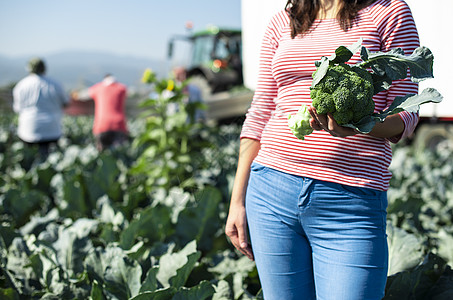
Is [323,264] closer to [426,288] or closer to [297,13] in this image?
[297,13]

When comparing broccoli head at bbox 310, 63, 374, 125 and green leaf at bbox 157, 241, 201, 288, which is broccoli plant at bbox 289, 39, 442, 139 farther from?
green leaf at bbox 157, 241, 201, 288

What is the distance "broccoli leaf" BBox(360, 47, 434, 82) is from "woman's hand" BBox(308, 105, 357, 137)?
7.8 inches

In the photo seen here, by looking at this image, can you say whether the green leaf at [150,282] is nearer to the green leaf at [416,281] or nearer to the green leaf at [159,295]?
the green leaf at [159,295]

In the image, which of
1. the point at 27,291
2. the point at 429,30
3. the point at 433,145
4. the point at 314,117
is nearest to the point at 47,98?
the point at 27,291

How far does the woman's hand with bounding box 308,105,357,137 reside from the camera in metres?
1.21

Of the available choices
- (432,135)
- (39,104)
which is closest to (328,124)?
(39,104)

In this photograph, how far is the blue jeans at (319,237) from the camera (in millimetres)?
1385

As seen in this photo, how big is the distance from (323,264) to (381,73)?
627mm

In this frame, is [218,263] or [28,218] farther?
[28,218]

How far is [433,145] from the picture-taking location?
8.20m

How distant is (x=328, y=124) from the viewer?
1.22m

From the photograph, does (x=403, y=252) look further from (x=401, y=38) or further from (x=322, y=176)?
(x=401, y=38)

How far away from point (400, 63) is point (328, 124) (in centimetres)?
28

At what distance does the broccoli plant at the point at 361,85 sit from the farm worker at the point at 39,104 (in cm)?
531
